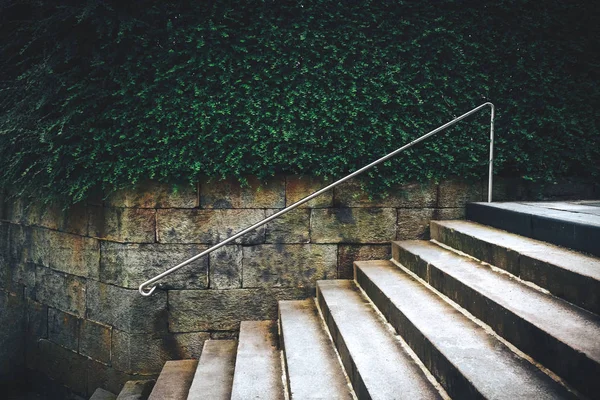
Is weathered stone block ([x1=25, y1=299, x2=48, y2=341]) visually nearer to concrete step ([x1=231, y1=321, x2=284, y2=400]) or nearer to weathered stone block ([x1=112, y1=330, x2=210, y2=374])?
weathered stone block ([x1=112, y1=330, x2=210, y2=374])

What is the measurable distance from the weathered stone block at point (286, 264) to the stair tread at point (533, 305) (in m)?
1.24

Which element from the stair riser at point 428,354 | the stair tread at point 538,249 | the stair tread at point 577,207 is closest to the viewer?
the stair riser at point 428,354

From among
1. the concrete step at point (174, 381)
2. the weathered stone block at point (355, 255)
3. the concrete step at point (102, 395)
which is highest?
the weathered stone block at point (355, 255)

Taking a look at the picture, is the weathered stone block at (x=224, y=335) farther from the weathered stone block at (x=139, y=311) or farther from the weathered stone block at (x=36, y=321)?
the weathered stone block at (x=36, y=321)

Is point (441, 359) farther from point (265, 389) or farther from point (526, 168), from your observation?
point (526, 168)

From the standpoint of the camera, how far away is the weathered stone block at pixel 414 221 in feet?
15.1

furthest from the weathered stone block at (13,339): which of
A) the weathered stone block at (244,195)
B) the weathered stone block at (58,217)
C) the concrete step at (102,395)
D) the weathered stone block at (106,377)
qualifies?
the weathered stone block at (244,195)

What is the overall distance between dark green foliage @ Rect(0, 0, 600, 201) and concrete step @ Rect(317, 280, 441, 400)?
4.64 ft

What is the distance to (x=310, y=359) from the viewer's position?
10.3 ft

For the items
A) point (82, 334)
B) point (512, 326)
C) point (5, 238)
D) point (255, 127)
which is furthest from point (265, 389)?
point (5, 238)

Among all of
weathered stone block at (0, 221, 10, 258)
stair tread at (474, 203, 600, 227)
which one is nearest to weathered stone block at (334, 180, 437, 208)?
stair tread at (474, 203, 600, 227)

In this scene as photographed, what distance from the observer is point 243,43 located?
14.1 ft

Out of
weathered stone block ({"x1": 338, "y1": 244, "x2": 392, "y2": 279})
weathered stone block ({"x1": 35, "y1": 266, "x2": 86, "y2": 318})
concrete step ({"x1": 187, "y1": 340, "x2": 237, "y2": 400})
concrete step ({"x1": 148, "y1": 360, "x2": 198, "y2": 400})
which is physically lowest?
concrete step ({"x1": 148, "y1": 360, "x2": 198, "y2": 400})

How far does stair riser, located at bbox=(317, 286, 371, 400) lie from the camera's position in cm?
251
